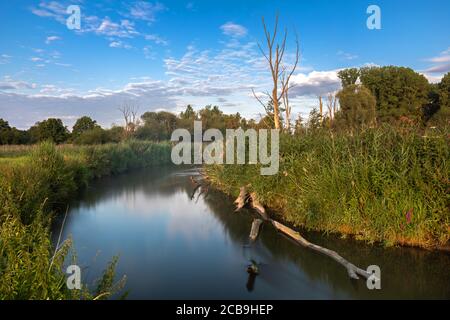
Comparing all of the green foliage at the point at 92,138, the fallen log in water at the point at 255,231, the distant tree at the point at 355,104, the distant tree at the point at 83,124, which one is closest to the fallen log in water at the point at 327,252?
the fallen log in water at the point at 255,231

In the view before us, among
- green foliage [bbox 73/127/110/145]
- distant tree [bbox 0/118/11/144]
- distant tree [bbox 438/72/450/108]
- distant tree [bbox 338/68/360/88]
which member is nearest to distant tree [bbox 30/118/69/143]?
distant tree [bbox 0/118/11/144]

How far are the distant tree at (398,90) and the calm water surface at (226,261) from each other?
1188 inches

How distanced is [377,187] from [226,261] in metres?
3.10

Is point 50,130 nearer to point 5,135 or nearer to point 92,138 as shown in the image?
point 5,135

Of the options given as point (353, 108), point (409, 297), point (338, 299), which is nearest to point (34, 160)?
point (338, 299)

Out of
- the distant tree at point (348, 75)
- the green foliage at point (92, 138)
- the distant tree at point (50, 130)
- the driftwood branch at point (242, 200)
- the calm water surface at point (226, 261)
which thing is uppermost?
the distant tree at point (348, 75)

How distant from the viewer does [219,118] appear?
47875 mm

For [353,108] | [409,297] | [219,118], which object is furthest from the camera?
[219,118]

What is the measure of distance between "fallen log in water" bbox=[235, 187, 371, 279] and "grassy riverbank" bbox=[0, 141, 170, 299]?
3.43 metres

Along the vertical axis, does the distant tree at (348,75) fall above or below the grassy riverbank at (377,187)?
above

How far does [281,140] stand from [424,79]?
33.7 meters

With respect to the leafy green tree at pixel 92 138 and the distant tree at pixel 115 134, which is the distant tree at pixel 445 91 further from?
the leafy green tree at pixel 92 138

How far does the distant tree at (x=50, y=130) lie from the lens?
115 feet
